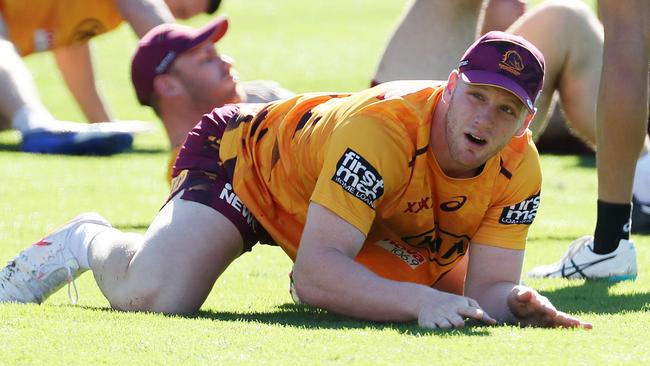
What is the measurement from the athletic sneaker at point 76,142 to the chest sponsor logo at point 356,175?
358cm

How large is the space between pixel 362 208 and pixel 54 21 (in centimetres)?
421

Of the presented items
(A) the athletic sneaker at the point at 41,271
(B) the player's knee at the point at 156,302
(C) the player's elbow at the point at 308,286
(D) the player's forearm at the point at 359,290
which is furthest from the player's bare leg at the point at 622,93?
(A) the athletic sneaker at the point at 41,271

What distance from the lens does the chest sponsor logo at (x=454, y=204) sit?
4157 millimetres

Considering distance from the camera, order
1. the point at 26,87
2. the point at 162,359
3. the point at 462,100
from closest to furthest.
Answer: the point at 162,359
the point at 462,100
the point at 26,87

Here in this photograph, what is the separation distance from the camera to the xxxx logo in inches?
162

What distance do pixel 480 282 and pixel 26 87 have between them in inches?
143

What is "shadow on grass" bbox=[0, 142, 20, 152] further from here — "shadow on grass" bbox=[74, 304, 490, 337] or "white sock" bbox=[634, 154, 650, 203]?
"shadow on grass" bbox=[74, 304, 490, 337]

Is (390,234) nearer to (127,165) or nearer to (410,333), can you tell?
(410,333)

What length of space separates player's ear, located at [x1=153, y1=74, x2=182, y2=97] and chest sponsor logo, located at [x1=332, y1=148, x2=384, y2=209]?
1.95 metres

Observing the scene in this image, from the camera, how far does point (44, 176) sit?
750 cm

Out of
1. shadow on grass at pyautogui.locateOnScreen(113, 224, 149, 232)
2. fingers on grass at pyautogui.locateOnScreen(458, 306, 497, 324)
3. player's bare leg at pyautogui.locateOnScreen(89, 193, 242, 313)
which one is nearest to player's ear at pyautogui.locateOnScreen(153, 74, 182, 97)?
shadow on grass at pyautogui.locateOnScreen(113, 224, 149, 232)

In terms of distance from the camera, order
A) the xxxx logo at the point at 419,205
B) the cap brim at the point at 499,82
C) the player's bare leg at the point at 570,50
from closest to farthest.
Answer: the cap brim at the point at 499,82
the xxxx logo at the point at 419,205
the player's bare leg at the point at 570,50

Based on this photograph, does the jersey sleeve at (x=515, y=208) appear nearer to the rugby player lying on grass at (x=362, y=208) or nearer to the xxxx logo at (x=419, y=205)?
the rugby player lying on grass at (x=362, y=208)

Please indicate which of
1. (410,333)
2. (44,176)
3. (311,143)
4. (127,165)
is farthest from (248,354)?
(127,165)
